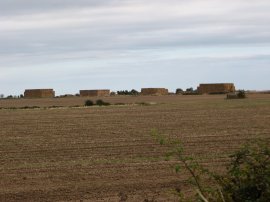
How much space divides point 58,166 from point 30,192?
4.11 metres

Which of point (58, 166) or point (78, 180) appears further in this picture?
point (58, 166)

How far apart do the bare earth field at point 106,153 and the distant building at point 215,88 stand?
6129cm

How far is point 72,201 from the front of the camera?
12.8 m

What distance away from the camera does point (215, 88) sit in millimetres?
98438

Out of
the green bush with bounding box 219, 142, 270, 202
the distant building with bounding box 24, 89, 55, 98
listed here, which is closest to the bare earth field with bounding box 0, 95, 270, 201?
the green bush with bounding box 219, 142, 270, 202

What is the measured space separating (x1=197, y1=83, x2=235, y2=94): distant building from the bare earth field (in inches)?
2413

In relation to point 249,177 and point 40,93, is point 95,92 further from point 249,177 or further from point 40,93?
point 249,177

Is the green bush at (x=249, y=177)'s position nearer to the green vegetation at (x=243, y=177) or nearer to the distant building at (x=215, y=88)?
the green vegetation at (x=243, y=177)

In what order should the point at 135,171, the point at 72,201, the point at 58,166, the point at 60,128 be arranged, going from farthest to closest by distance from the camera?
the point at 60,128 < the point at 58,166 < the point at 135,171 < the point at 72,201

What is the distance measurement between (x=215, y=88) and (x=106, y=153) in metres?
78.7

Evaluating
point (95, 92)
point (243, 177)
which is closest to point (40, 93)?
point (95, 92)

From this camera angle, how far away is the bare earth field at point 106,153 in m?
14.0

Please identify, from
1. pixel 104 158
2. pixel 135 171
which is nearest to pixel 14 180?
pixel 135 171

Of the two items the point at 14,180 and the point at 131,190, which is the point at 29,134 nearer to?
the point at 14,180
